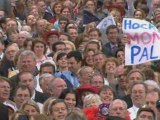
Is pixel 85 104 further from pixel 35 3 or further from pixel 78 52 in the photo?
pixel 35 3

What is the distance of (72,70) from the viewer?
18359 mm

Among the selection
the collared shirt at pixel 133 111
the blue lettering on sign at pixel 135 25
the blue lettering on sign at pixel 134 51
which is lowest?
the collared shirt at pixel 133 111

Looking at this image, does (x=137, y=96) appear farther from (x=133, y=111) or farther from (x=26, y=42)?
(x=26, y=42)

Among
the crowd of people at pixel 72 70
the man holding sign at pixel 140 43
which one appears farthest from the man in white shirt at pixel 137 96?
the man holding sign at pixel 140 43

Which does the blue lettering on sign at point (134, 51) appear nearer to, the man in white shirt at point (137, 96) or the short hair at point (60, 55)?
the short hair at point (60, 55)

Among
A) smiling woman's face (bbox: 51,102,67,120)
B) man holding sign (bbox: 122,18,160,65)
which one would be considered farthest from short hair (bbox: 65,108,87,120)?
man holding sign (bbox: 122,18,160,65)

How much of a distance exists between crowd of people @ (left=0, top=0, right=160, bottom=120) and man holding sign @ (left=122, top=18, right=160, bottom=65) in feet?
0.81

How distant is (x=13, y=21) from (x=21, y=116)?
26.1ft

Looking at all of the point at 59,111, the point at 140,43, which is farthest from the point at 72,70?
the point at 59,111

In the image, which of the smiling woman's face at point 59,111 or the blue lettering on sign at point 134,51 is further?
the blue lettering on sign at point 134,51

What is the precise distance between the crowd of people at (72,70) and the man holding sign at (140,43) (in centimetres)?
25

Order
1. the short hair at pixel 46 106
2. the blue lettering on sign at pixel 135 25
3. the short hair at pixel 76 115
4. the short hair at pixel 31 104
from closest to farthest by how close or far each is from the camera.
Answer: the short hair at pixel 76 115
the short hair at pixel 31 104
the short hair at pixel 46 106
the blue lettering on sign at pixel 135 25

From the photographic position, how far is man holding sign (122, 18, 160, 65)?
17797 mm

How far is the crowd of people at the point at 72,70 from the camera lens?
15.2m
